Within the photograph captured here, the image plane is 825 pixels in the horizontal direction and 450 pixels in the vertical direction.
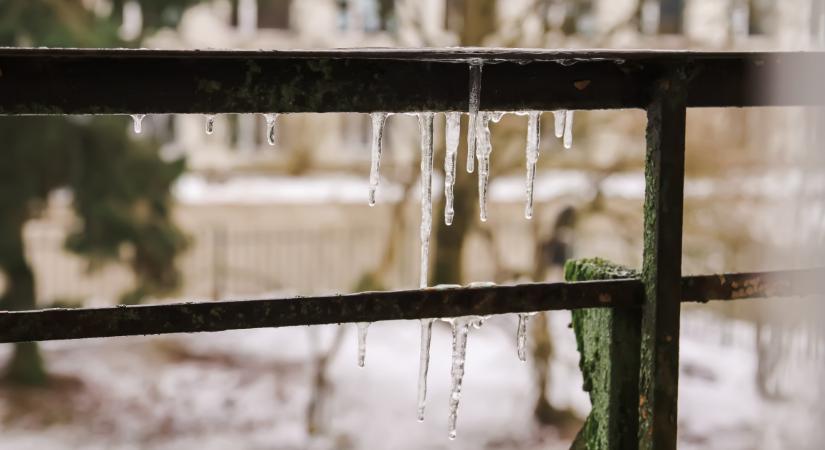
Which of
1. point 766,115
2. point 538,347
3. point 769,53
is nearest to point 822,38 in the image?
point 766,115

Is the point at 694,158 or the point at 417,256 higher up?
the point at 694,158

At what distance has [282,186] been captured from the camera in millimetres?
20438

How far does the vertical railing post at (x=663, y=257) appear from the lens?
5.56 ft

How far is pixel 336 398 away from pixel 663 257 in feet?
34.0

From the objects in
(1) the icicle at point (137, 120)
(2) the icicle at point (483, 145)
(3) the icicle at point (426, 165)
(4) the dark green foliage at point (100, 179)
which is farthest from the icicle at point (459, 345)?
(4) the dark green foliage at point (100, 179)

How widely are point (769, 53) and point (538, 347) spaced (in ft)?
28.1

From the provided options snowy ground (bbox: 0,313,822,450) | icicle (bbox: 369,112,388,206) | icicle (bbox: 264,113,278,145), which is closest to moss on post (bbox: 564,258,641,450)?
icicle (bbox: 369,112,388,206)

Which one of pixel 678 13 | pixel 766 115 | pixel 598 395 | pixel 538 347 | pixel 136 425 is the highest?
pixel 678 13

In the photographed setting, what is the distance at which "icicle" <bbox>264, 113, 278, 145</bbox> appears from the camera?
66.0 inches

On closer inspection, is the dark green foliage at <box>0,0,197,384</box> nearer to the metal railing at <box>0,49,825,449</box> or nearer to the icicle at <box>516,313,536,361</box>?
the icicle at <box>516,313,536,361</box>

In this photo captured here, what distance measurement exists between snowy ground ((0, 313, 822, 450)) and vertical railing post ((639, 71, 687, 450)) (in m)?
8.39

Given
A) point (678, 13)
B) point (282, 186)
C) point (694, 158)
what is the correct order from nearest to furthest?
point (694, 158)
point (678, 13)
point (282, 186)

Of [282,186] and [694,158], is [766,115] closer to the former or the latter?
[694,158]

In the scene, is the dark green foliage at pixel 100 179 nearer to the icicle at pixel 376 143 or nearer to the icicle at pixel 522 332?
the icicle at pixel 376 143
